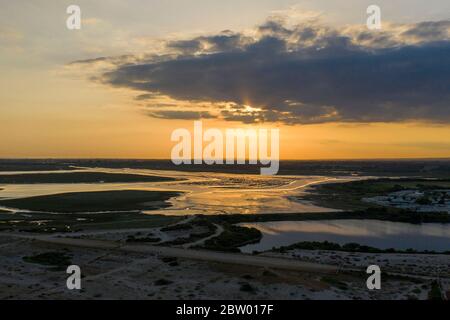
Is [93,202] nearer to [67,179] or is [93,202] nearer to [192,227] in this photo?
[192,227]

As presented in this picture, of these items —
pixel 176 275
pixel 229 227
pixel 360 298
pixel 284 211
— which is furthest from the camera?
pixel 284 211

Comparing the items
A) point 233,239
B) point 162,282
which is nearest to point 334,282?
point 162,282

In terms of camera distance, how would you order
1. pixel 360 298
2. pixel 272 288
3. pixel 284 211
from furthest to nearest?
1. pixel 284 211
2. pixel 272 288
3. pixel 360 298

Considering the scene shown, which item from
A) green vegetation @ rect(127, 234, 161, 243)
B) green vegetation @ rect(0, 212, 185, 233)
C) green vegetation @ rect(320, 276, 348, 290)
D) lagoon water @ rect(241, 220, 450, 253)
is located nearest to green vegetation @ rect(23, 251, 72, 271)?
green vegetation @ rect(127, 234, 161, 243)
